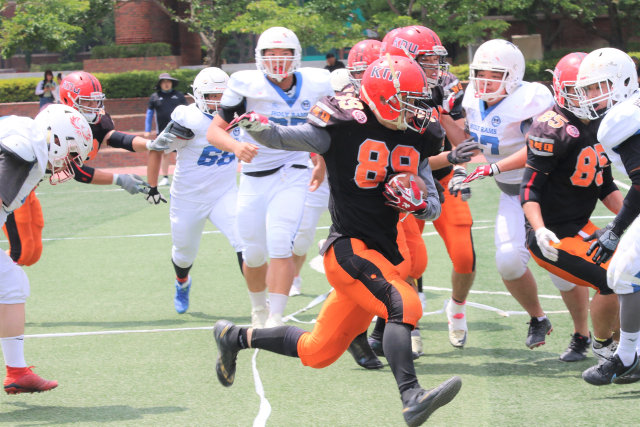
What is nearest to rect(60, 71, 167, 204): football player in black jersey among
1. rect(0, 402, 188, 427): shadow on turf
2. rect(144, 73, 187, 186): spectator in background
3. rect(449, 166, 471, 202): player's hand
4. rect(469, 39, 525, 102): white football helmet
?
rect(0, 402, 188, 427): shadow on turf

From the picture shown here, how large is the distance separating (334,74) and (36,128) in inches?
123

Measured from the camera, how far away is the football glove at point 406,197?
11.0 ft

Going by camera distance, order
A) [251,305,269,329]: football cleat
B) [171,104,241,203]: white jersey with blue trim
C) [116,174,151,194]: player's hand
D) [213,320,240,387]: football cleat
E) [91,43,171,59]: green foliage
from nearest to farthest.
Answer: [213,320,240,387]: football cleat < [251,305,269,329]: football cleat < [116,174,151,194]: player's hand < [171,104,241,203]: white jersey with blue trim < [91,43,171,59]: green foliage

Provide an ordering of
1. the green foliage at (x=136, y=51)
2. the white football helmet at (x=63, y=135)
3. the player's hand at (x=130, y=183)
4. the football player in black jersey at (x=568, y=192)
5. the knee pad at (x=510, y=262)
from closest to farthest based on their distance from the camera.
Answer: the football player in black jersey at (x=568, y=192) → the white football helmet at (x=63, y=135) → the knee pad at (x=510, y=262) → the player's hand at (x=130, y=183) → the green foliage at (x=136, y=51)

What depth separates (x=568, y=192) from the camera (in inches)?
165

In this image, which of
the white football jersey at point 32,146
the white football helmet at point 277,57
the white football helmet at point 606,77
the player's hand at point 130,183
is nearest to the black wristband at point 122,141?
the player's hand at point 130,183

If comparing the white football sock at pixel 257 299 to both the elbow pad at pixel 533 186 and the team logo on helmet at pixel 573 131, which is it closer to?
the elbow pad at pixel 533 186

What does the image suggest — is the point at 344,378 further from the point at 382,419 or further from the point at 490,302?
the point at 490,302

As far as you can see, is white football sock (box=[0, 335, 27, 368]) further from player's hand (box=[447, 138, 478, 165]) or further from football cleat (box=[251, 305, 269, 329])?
player's hand (box=[447, 138, 478, 165])

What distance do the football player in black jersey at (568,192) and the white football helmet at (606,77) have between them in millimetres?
141

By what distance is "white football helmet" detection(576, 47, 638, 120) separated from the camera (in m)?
3.85

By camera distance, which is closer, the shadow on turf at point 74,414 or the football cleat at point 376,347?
the shadow on turf at point 74,414

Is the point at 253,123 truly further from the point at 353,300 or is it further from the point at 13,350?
the point at 13,350

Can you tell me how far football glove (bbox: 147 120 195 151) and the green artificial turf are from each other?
1.47m
